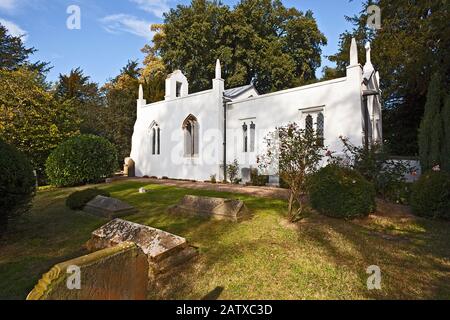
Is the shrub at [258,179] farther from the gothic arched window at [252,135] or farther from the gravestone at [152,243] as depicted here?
the gravestone at [152,243]

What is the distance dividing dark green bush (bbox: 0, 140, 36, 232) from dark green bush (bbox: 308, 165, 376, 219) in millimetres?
6590

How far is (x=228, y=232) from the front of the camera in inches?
237

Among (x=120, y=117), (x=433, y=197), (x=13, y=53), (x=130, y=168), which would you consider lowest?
(x=433, y=197)

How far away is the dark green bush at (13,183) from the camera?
5.59 metres

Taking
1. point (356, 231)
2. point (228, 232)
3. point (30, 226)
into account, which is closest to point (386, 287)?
point (356, 231)

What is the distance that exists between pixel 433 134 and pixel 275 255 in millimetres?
9376

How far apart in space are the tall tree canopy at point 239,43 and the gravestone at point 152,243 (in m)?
25.7

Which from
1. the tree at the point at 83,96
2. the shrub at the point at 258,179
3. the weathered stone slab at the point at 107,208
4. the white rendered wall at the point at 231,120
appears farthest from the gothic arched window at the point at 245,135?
the tree at the point at 83,96

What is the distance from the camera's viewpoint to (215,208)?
23.3 feet

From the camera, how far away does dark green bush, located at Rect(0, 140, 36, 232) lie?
5586 millimetres

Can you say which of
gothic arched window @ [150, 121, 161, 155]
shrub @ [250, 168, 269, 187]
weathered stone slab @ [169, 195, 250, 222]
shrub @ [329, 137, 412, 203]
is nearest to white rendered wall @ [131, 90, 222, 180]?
gothic arched window @ [150, 121, 161, 155]

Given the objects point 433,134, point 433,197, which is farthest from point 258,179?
point 433,197

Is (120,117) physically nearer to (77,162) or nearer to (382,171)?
(77,162)

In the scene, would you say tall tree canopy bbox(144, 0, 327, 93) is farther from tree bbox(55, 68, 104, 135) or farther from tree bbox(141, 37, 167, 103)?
tree bbox(55, 68, 104, 135)
